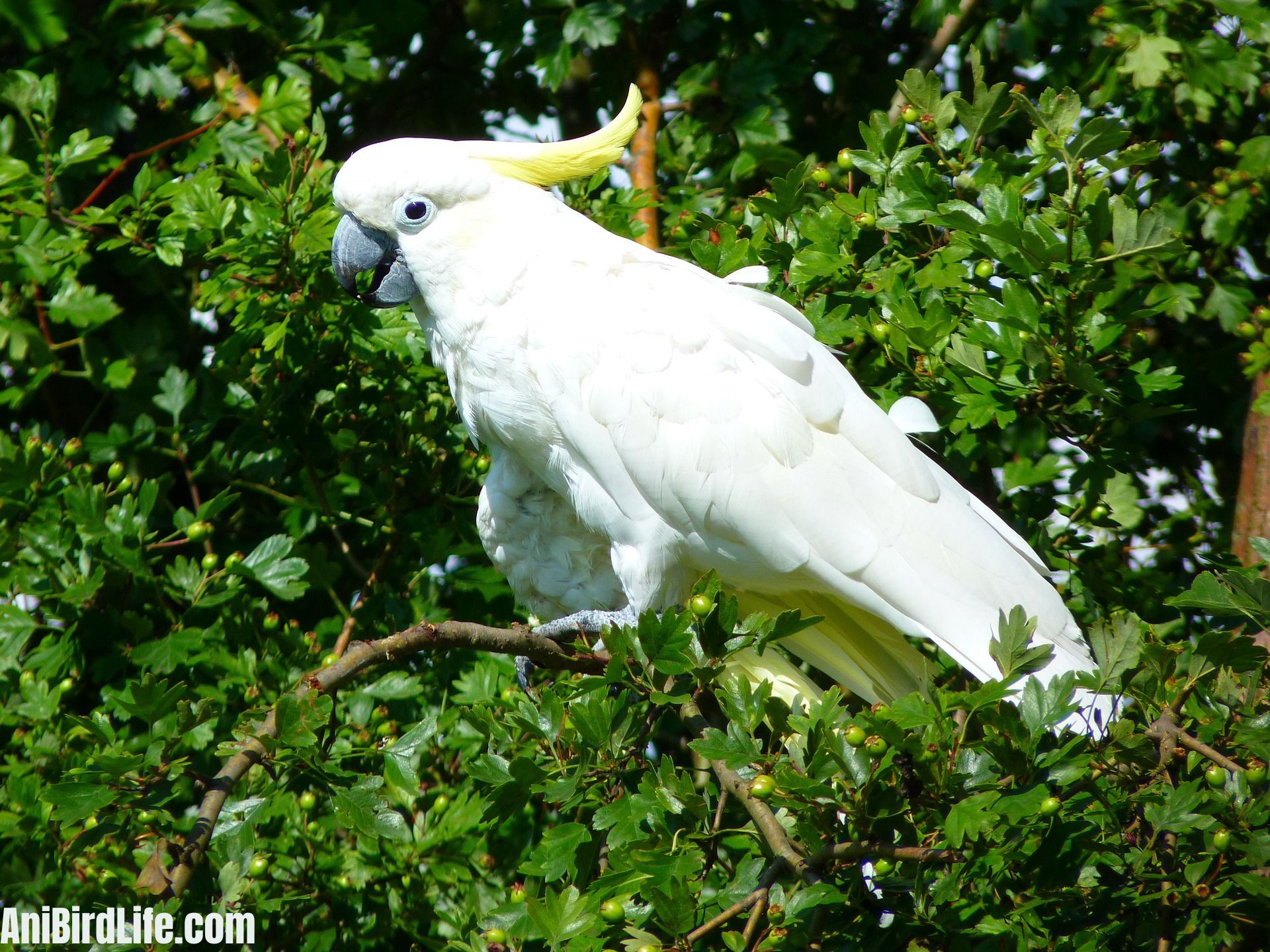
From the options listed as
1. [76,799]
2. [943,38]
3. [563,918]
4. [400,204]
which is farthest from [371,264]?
[943,38]

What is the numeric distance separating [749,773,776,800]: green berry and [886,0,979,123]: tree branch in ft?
5.89

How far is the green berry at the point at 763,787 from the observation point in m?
1.54

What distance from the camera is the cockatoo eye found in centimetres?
216

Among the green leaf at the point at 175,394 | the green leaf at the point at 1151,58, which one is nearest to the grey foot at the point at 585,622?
the green leaf at the point at 175,394

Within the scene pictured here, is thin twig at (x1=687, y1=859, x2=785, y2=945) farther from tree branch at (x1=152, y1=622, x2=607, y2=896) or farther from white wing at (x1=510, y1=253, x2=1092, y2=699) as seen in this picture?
white wing at (x1=510, y1=253, x2=1092, y2=699)

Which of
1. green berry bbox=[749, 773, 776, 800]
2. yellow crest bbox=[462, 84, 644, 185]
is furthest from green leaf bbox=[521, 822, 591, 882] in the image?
yellow crest bbox=[462, 84, 644, 185]

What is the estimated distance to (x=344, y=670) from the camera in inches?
64.4

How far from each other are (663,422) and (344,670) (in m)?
0.73

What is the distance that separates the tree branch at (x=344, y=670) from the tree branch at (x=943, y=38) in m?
1.66

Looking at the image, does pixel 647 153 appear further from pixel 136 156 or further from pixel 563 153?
pixel 136 156

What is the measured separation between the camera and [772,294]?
2.33 meters

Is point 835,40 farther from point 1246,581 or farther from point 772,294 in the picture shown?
point 1246,581

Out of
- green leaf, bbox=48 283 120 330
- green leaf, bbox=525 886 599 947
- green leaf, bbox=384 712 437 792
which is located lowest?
green leaf, bbox=525 886 599 947

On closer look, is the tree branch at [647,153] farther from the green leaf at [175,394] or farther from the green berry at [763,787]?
the green berry at [763,787]
